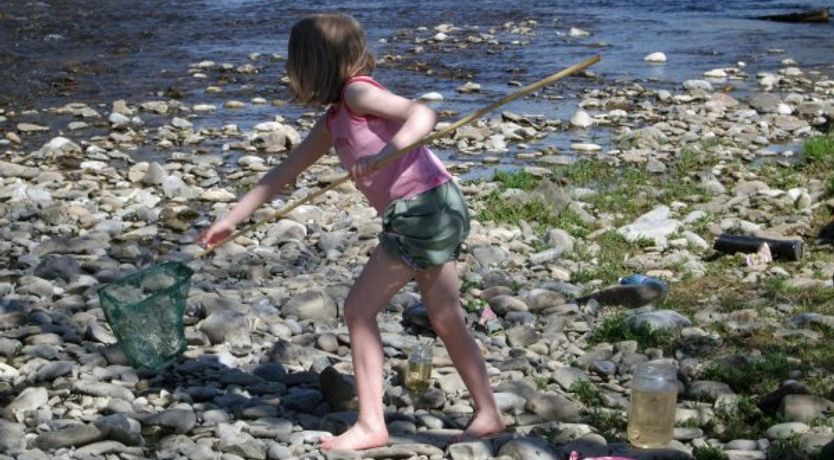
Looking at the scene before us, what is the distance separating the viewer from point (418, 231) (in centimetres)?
464

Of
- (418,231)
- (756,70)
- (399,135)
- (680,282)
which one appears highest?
(399,135)

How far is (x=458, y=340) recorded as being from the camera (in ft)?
15.9

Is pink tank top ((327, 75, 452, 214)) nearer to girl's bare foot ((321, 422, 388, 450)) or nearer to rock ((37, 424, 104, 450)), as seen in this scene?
girl's bare foot ((321, 422, 388, 450))

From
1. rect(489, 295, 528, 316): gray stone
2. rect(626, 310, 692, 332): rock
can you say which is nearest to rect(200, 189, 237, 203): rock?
rect(489, 295, 528, 316): gray stone

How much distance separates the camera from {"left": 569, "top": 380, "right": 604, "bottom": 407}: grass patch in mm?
5387

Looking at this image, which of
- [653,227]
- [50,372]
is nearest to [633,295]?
[653,227]

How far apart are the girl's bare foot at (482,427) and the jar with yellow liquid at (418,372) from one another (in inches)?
23.5

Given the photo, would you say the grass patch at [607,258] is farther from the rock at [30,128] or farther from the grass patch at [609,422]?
the rock at [30,128]

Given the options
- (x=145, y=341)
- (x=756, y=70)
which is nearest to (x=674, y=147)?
(x=756, y=70)

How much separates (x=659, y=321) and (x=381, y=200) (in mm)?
1977

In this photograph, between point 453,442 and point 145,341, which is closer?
point 453,442

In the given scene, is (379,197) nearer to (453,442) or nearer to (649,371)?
(453,442)

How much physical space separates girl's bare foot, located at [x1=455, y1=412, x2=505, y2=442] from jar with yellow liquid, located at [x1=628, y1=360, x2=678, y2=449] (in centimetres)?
49

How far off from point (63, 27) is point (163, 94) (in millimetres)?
5816
